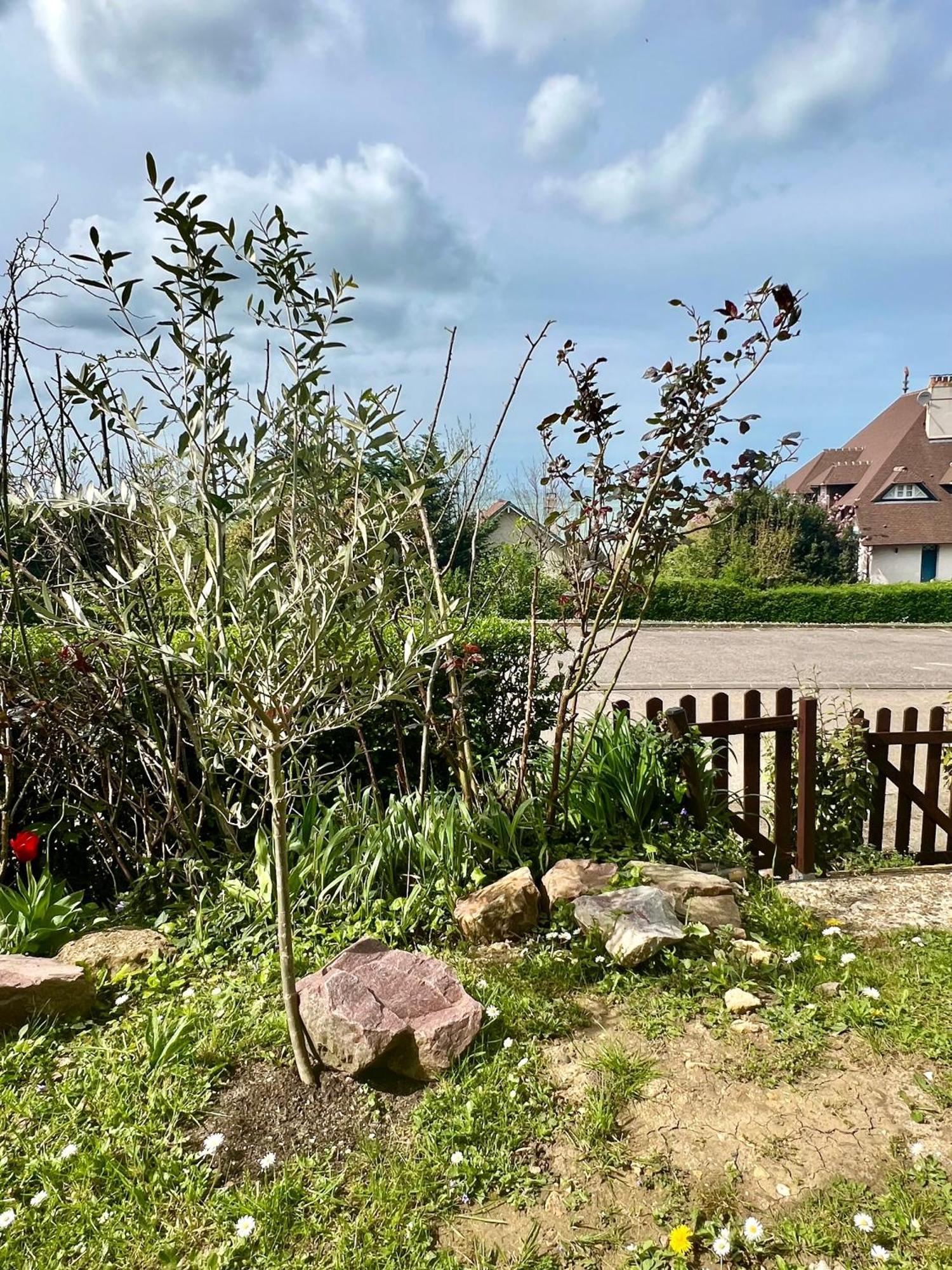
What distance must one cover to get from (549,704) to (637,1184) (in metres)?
3.14

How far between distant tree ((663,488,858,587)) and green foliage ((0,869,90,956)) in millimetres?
22059

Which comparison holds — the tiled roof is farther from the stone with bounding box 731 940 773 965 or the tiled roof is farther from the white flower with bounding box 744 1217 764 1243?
the white flower with bounding box 744 1217 764 1243

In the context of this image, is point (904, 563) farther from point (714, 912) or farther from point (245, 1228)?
point (245, 1228)

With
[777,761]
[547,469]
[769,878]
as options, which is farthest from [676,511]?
[769,878]

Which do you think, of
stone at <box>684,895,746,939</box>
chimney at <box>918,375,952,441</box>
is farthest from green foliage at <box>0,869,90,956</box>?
chimney at <box>918,375,952,441</box>

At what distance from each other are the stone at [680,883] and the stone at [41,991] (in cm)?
230

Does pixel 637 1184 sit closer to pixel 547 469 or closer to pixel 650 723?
pixel 650 723

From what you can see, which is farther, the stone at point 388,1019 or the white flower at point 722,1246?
the stone at point 388,1019

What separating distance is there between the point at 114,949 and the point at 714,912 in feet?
8.16

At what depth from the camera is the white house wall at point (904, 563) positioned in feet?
102

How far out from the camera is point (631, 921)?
3.24m

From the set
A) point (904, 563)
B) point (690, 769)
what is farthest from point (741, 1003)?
point (904, 563)

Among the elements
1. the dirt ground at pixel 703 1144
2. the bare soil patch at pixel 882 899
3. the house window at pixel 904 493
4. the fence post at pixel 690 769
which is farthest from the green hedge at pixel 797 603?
the dirt ground at pixel 703 1144

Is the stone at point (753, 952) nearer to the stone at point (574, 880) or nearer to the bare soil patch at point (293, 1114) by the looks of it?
the stone at point (574, 880)
